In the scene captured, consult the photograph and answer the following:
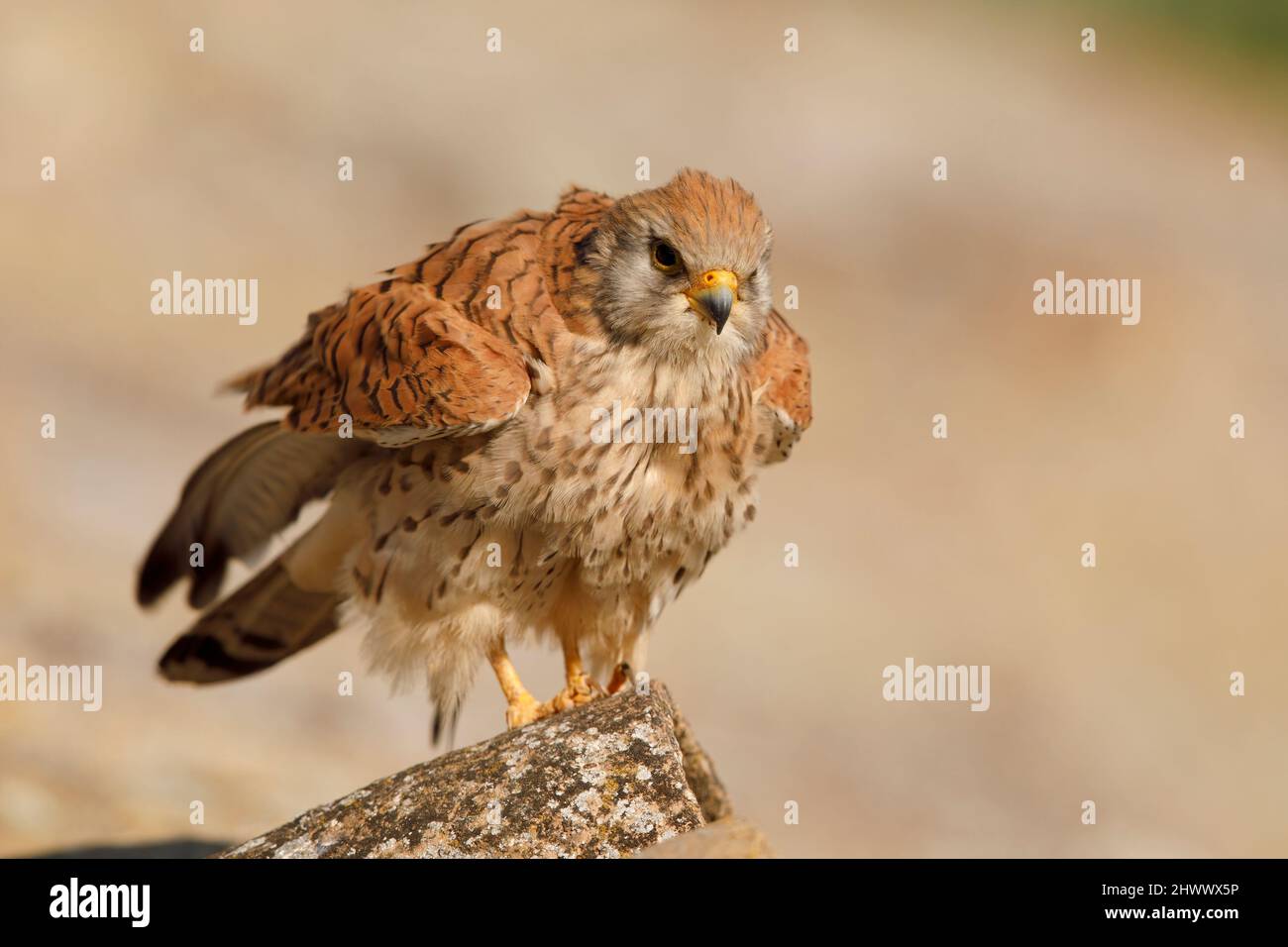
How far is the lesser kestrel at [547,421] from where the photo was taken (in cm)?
518

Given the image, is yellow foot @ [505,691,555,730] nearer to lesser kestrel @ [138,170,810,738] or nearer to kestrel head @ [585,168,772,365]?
lesser kestrel @ [138,170,810,738]

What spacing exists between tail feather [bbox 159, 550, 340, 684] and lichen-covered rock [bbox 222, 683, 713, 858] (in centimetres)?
236

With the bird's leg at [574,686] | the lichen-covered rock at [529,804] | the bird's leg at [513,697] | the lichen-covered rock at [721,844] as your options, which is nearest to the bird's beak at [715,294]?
→ the lichen-covered rock at [529,804]

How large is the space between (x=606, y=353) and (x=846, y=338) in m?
11.1

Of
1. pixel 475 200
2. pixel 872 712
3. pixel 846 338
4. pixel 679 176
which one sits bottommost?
pixel 872 712

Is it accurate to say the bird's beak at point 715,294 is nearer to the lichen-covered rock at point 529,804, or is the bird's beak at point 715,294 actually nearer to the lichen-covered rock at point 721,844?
the lichen-covered rock at point 529,804

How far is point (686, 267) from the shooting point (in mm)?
5066

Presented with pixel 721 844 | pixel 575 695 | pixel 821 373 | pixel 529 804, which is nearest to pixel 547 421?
pixel 575 695

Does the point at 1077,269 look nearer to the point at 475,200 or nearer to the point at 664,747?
the point at 475,200

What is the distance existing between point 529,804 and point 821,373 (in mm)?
11586

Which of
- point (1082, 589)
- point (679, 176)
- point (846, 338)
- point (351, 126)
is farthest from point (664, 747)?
point (351, 126)

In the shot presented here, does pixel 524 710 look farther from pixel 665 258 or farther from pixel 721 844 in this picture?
pixel 721 844

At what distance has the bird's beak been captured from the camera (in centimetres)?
499

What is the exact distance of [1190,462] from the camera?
15930 millimetres
